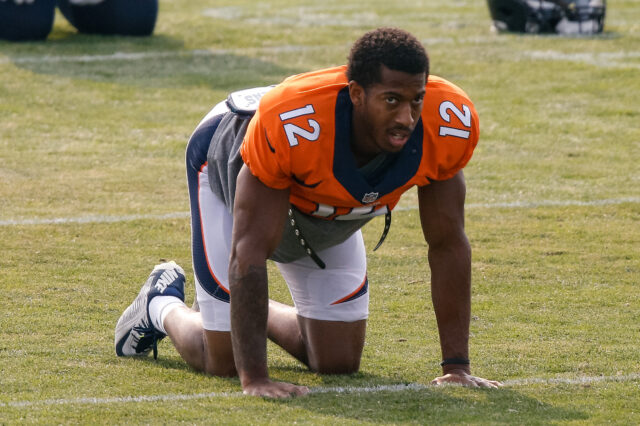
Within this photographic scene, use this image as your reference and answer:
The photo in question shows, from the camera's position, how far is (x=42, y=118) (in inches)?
387

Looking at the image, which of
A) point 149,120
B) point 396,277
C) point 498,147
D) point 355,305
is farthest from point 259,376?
point 149,120

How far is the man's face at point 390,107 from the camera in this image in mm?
3656

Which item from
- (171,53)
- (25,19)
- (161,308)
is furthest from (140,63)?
(161,308)

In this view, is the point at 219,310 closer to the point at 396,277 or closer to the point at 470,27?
the point at 396,277

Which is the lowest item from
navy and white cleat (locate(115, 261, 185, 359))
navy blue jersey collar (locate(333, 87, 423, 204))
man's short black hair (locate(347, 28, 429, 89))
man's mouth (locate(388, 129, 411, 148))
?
navy and white cleat (locate(115, 261, 185, 359))

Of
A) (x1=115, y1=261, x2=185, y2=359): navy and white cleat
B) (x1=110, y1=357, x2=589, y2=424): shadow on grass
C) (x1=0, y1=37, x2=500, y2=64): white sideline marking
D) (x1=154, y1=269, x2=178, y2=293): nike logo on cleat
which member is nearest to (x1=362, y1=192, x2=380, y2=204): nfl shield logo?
(x1=110, y1=357, x2=589, y2=424): shadow on grass

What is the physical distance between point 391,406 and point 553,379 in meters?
0.74

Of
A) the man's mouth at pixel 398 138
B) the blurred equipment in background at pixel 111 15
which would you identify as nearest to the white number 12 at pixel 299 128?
the man's mouth at pixel 398 138

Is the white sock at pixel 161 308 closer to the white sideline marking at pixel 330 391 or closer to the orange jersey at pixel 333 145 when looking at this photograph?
the white sideline marking at pixel 330 391

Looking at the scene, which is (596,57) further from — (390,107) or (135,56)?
(390,107)

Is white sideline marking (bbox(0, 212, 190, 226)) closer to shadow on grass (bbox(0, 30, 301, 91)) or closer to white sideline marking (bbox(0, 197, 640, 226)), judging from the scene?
white sideline marking (bbox(0, 197, 640, 226))

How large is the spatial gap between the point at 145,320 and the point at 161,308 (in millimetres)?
127

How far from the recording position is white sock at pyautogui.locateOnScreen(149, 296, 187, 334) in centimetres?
483

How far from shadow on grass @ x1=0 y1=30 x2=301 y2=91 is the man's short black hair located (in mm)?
7180
